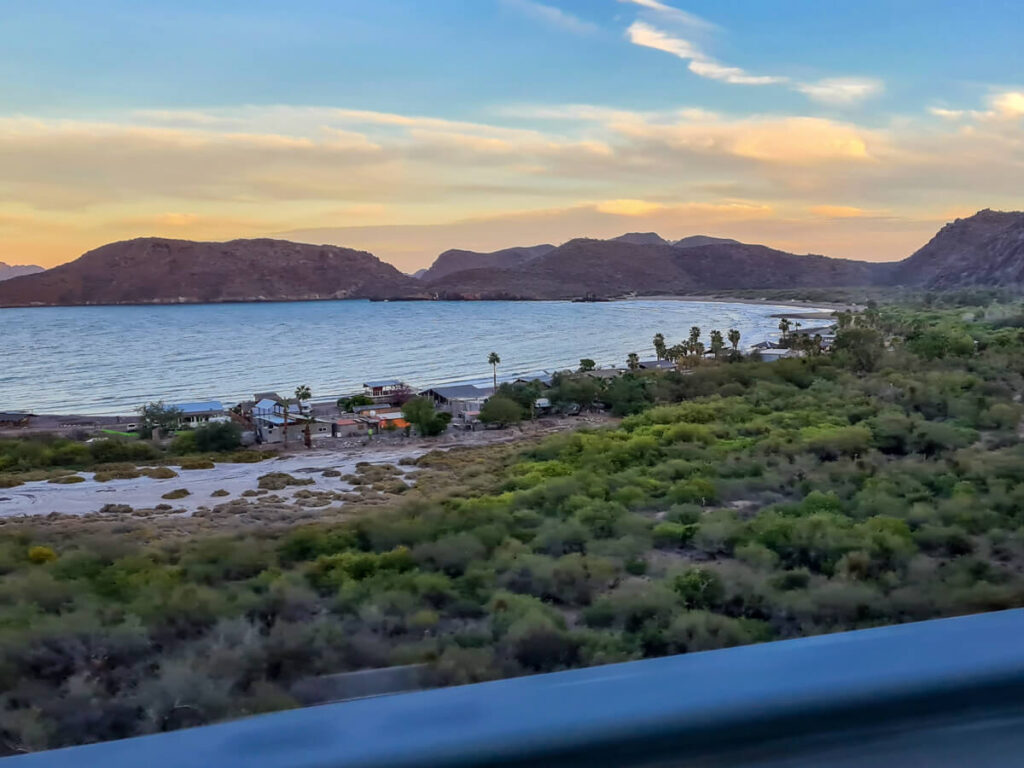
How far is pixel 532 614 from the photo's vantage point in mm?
2730

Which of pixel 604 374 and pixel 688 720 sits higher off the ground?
pixel 688 720

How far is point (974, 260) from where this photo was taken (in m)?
15.5

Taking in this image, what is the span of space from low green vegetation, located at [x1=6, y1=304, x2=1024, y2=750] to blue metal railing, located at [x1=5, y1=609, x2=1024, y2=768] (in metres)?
1.17

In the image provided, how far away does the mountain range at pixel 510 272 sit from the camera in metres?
15.3

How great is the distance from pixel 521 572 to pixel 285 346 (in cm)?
5672

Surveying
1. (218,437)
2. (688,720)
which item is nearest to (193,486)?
(218,437)

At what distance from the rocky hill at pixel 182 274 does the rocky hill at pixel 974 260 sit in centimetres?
1175

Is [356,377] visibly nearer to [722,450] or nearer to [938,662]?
[722,450]

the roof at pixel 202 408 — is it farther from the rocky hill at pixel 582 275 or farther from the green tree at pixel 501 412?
the rocky hill at pixel 582 275

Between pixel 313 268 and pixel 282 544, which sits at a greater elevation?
pixel 313 268

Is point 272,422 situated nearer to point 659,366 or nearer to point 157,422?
point 157,422

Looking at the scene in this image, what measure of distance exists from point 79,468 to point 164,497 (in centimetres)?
139

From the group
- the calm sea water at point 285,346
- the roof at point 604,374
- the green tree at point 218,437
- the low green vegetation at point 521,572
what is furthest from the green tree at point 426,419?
the calm sea water at point 285,346

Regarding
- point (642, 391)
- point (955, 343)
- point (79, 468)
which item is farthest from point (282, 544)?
point (955, 343)
